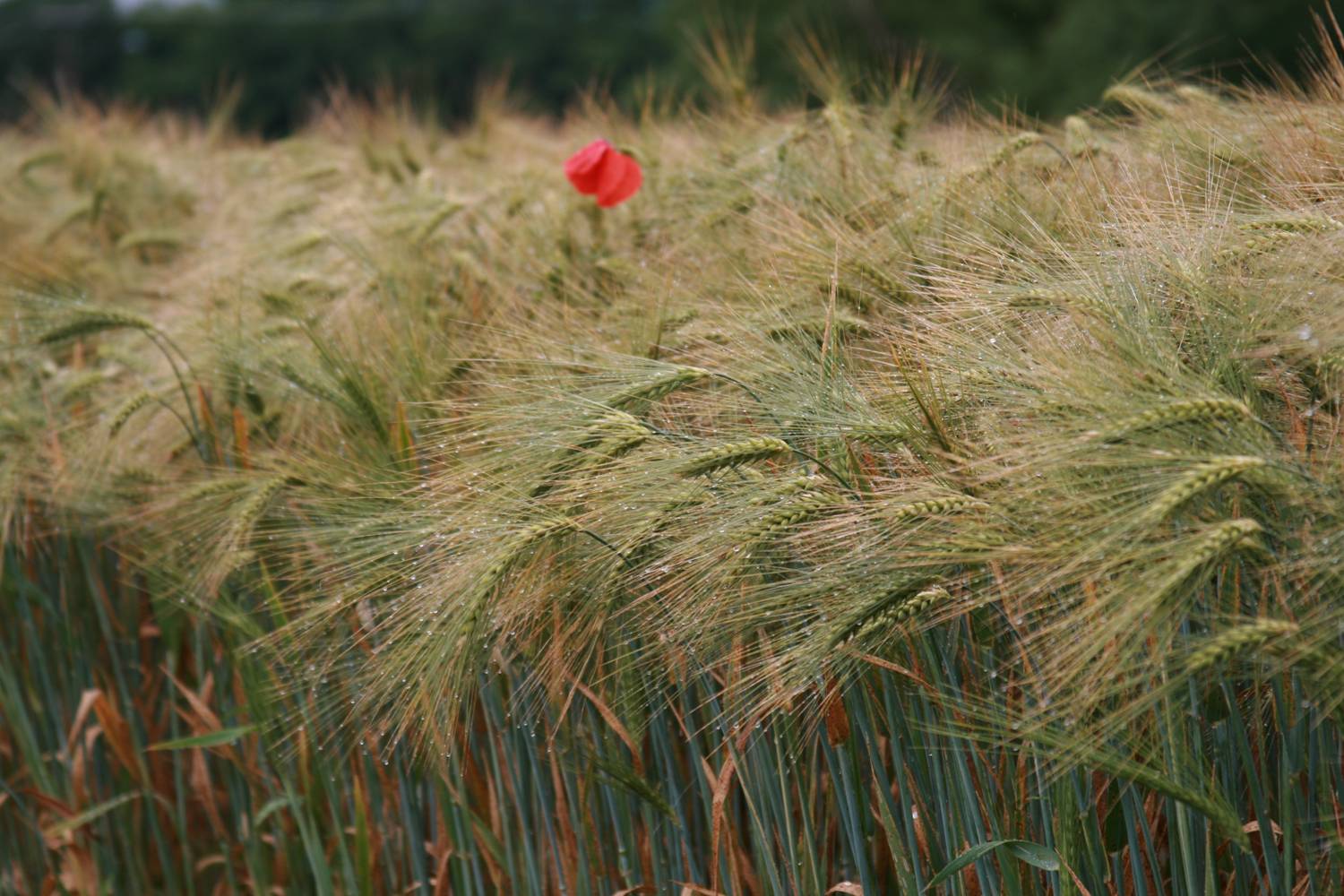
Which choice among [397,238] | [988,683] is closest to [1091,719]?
[988,683]

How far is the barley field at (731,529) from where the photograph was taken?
3.78 ft

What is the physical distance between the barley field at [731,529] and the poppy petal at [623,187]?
0.31 feet

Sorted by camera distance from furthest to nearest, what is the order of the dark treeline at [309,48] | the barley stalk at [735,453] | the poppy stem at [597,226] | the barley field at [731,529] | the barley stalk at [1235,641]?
the dark treeline at [309,48], the poppy stem at [597,226], the barley stalk at [735,453], the barley field at [731,529], the barley stalk at [1235,641]

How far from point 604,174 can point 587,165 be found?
4 cm

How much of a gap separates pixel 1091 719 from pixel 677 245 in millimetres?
1009

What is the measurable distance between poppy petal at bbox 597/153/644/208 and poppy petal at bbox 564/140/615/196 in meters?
0.03

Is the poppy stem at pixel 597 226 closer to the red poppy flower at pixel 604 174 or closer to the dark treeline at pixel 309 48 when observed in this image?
the red poppy flower at pixel 604 174

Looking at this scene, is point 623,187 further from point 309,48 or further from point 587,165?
point 309,48

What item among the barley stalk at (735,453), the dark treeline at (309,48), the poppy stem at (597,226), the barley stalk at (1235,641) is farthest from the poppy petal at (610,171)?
the dark treeline at (309,48)

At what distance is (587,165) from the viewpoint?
209 cm

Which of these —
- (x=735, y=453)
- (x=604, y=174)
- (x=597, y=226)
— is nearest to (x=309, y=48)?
(x=597, y=226)

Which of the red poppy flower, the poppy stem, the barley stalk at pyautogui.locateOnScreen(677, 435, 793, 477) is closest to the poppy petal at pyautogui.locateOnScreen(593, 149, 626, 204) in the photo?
the red poppy flower

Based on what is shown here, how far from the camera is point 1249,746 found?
4.29 feet

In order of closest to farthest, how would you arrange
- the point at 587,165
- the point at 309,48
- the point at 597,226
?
the point at 587,165, the point at 597,226, the point at 309,48
